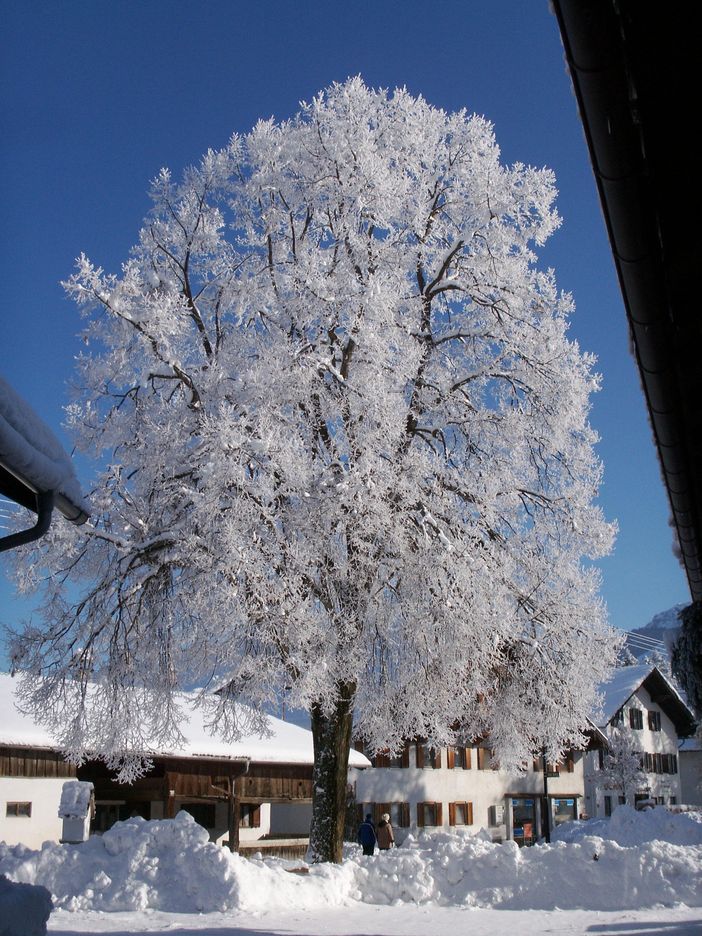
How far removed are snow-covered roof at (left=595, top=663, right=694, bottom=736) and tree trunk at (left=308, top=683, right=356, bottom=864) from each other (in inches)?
1400

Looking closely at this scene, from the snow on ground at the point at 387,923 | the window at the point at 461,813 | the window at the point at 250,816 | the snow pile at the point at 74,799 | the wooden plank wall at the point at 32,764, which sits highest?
the wooden plank wall at the point at 32,764

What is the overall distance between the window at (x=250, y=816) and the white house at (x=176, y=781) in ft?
0.11

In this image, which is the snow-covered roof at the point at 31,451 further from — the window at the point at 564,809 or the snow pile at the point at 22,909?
the window at the point at 564,809

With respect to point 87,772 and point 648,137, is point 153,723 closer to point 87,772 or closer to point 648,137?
point 87,772

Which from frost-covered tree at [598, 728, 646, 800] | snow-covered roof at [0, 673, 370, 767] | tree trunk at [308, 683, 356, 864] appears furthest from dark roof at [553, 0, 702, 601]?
frost-covered tree at [598, 728, 646, 800]

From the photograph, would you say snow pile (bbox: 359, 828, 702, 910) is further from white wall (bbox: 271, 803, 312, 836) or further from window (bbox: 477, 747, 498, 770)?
window (bbox: 477, 747, 498, 770)

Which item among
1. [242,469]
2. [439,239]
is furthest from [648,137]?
[439,239]

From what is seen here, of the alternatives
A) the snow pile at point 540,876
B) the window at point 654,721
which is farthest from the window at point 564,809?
the snow pile at point 540,876

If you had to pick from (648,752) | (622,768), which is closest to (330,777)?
(622,768)

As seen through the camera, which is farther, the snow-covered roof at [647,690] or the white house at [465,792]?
the snow-covered roof at [647,690]

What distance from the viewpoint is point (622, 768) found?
5288cm

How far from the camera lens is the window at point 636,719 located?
183 feet

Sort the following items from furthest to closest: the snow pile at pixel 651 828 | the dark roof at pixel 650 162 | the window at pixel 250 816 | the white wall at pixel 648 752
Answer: the white wall at pixel 648 752
the window at pixel 250 816
the snow pile at pixel 651 828
the dark roof at pixel 650 162

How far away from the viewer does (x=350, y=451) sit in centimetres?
1709
